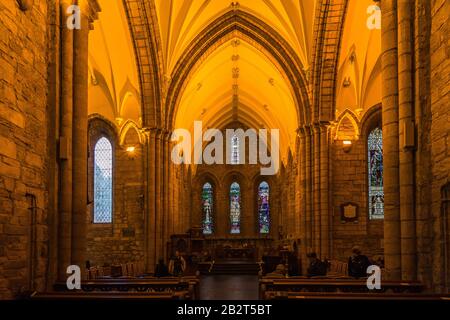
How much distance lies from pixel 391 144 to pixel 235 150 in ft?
121

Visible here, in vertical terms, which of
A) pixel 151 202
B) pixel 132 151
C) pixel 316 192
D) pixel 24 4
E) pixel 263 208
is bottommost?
pixel 263 208

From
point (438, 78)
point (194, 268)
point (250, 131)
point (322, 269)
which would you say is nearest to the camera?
point (438, 78)

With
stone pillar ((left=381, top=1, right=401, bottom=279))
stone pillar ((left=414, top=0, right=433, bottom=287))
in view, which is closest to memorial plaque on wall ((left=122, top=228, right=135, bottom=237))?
stone pillar ((left=381, top=1, right=401, bottom=279))

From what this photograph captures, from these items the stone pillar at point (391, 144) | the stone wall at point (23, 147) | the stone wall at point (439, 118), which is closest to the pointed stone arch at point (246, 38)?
the stone pillar at point (391, 144)

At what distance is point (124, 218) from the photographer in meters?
24.7

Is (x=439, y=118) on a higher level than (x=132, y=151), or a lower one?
lower

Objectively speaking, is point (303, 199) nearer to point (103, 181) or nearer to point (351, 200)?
point (351, 200)

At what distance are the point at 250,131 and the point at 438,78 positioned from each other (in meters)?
36.5

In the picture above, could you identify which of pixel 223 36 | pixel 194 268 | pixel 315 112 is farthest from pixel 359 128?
pixel 194 268

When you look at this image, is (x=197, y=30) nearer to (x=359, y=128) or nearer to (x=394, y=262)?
(x=359, y=128)

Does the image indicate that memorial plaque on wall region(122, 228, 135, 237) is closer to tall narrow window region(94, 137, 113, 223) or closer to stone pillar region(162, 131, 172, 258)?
stone pillar region(162, 131, 172, 258)

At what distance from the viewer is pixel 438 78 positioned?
9297 mm

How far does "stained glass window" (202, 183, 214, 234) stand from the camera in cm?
4644

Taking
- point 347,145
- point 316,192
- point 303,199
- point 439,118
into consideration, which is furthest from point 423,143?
point 303,199
